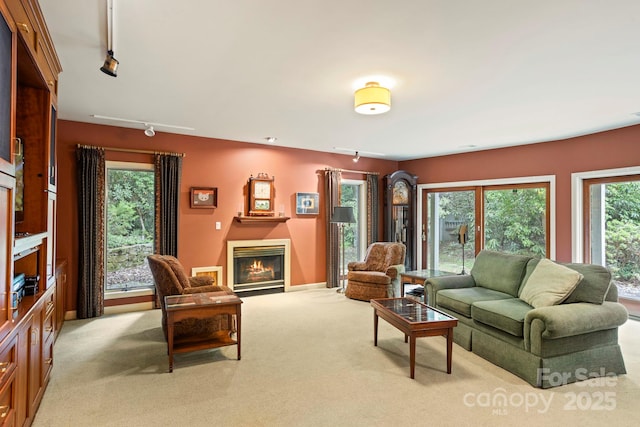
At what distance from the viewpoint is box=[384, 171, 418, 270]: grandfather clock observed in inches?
270

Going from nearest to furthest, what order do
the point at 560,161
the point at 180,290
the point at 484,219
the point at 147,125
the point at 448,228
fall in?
the point at 180,290, the point at 147,125, the point at 560,161, the point at 484,219, the point at 448,228

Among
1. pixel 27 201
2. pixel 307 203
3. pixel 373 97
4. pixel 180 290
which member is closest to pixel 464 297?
pixel 373 97

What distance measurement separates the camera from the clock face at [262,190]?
5738 mm

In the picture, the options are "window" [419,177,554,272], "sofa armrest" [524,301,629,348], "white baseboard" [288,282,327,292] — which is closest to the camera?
"sofa armrest" [524,301,629,348]

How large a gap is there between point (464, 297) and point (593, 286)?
3.61ft

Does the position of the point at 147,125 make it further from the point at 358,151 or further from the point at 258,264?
the point at 358,151

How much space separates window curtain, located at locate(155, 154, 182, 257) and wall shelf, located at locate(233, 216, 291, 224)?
100 cm

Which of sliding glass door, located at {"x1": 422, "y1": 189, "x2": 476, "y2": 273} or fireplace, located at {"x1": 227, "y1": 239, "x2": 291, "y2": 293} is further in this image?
sliding glass door, located at {"x1": 422, "y1": 189, "x2": 476, "y2": 273}

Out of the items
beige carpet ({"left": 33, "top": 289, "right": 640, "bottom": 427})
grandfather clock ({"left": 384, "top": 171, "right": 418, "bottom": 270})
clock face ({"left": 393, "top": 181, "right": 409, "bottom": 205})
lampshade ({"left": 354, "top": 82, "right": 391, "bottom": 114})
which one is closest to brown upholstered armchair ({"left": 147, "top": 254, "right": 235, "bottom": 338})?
beige carpet ({"left": 33, "top": 289, "right": 640, "bottom": 427})

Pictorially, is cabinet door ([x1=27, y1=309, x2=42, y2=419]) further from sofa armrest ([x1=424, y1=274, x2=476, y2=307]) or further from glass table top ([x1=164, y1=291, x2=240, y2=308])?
sofa armrest ([x1=424, y1=274, x2=476, y2=307])

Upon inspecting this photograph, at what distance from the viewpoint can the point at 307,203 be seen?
628cm

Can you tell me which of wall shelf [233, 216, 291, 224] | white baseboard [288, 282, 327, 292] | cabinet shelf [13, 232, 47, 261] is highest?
wall shelf [233, 216, 291, 224]

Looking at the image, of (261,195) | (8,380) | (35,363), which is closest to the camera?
(8,380)

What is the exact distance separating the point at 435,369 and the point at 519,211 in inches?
152
